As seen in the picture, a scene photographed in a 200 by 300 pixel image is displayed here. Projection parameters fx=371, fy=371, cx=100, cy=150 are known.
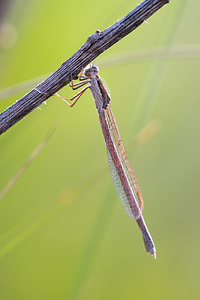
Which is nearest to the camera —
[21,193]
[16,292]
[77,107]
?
[16,292]

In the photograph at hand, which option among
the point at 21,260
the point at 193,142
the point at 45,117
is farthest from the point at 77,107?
the point at 21,260

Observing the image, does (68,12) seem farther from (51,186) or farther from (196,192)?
(196,192)

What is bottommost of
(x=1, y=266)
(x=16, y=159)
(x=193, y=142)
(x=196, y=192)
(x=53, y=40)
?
(x=196, y=192)

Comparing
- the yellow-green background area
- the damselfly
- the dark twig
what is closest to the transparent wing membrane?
the damselfly

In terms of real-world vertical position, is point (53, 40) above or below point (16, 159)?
above

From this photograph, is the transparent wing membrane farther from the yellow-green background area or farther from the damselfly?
the yellow-green background area

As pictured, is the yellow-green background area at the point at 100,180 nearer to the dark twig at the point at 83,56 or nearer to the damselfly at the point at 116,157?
the damselfly at the point at 116,157
